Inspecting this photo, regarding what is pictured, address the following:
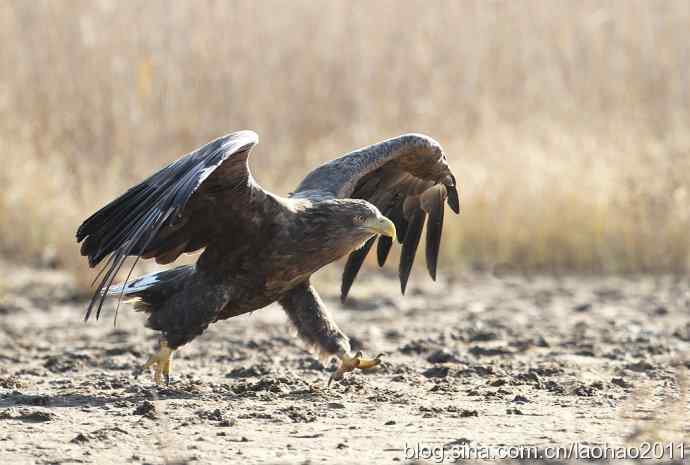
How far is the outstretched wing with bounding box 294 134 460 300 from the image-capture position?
21.6 feet

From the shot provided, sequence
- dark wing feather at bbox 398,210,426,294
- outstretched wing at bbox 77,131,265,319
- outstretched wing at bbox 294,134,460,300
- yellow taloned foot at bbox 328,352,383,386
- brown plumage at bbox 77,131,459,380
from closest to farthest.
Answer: outstretched wing at bbox 77,131,265,319 → brown plumage at bbox 77,131,459,380 → yellow taloned foot at bbox 328,352,383,386 → outstretched wing at bbox 294,134,460,300 → dark wing feather at bbox 398,210,426,294

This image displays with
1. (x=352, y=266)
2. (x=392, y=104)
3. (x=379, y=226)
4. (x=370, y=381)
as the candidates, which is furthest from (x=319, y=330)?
(x=392, y=104)

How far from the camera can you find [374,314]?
352 inches

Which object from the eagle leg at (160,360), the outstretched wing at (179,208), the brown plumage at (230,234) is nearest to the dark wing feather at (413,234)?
the brown plumage at (230,234)

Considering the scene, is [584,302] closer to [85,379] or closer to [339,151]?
[339,151]

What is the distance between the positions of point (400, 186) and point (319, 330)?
1371mm

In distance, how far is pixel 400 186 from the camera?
289 inches

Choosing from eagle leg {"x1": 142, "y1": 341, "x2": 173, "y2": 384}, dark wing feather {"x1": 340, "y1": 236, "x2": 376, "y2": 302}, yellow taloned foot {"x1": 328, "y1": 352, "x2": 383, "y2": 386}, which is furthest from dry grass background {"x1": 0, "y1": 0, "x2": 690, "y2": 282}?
yellow taloned foot {"x1": 328, "y1": 352, "x2": 383, "y2": 386}

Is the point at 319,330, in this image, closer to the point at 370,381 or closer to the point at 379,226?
the point at 370,381

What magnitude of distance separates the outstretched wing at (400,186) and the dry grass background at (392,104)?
10.4ft

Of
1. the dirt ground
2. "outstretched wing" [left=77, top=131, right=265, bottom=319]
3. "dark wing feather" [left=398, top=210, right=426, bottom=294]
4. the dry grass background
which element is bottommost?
the dirt ground

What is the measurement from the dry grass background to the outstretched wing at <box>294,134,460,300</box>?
318 cm

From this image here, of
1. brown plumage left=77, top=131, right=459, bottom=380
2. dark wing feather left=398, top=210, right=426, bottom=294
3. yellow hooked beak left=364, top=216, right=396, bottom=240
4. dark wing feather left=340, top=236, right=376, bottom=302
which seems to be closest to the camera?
brown plumage left=77, top=131, right=459, bottom=380

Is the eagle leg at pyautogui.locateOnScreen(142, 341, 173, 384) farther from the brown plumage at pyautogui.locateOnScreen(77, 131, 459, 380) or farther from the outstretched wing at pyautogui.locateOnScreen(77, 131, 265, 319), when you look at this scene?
the outstretched wing at pyautogui.locateOnScreen(77, 131, 265, 319)
